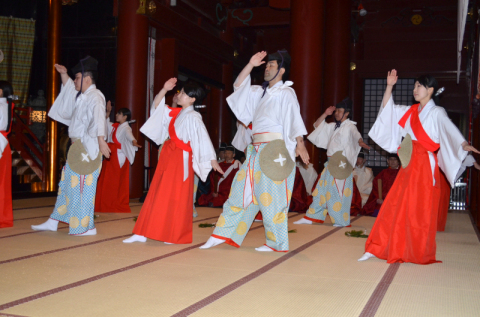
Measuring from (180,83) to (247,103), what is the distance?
23.0ft

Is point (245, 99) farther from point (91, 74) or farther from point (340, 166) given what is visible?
point (340, 166)

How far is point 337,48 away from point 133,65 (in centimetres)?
Result: 463

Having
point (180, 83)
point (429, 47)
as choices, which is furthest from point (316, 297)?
point (429, 47)

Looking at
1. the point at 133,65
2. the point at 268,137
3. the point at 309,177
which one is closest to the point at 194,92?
the point at 268,137

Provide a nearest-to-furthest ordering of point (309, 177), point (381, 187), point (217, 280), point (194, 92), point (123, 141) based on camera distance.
A: point (217, 280) → point (194, 92) → point (123, 141) → point (381, 187) → point (309, 177)

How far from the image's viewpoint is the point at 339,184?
19.5 ft

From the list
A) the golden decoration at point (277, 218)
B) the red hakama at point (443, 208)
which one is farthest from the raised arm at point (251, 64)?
the red hakama at point (443, 208)

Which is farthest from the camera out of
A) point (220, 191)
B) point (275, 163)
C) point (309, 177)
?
point (309, 177)

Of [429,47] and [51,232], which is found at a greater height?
Result: [429,47]

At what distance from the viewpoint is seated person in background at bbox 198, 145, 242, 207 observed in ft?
26.6

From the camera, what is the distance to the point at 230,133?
1194cm

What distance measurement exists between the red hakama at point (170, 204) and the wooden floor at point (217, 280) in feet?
0.39

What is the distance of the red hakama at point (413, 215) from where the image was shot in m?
3.51

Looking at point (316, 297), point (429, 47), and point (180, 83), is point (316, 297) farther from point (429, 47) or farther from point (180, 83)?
point (429, 47)
